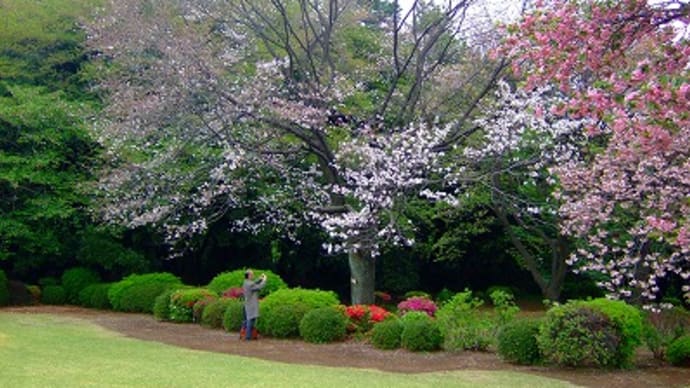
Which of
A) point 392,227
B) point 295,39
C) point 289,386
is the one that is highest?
point 295,39

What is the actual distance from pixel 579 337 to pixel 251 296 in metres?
6.47

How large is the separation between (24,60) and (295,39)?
988cm

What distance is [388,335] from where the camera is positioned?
14.6 m

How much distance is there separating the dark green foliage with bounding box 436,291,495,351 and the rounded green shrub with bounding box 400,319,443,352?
7.5 inches

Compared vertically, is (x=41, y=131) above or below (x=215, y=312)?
above

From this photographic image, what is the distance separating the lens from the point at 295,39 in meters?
19.4

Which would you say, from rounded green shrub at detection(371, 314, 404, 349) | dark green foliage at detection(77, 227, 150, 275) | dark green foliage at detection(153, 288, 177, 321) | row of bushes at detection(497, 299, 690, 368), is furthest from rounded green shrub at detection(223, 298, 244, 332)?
dark green foliage at detection(77, 227, 150, 275)

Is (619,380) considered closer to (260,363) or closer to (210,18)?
(260,363)

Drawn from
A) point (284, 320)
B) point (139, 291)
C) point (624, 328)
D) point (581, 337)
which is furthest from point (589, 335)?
point (139, 291)

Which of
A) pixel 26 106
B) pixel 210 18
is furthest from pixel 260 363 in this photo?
pixel 26 106

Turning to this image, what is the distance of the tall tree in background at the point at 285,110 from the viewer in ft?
55.0

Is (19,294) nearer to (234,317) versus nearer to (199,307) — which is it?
(199,307)

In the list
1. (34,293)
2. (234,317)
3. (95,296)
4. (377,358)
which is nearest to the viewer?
(377,358)

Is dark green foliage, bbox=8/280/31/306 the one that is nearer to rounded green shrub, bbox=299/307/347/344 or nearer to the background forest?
the background forest
